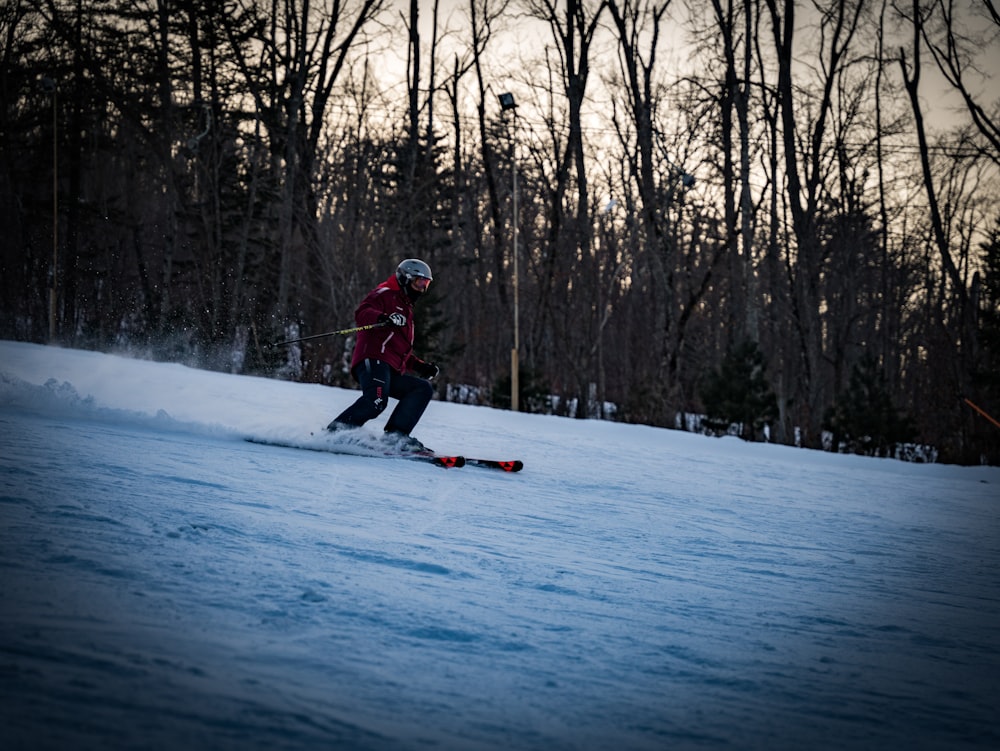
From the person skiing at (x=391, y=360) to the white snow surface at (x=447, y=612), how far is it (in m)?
0.90

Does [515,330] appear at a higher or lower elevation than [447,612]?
higher

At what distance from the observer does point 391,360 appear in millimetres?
7055

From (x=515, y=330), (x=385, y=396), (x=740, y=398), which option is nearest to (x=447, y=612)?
(x=385, y=396)

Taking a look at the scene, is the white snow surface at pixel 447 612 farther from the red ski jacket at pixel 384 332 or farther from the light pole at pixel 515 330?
the light pole at pixel 515 330

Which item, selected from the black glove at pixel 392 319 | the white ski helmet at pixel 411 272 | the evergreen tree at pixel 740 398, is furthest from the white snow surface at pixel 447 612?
the evergreen tree at pixel 740 398

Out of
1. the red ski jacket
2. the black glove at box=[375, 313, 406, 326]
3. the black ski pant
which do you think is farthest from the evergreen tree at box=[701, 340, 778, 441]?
the black glove at box=[375, 313, 406, 326]

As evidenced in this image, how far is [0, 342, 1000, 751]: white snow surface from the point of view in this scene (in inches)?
74.3

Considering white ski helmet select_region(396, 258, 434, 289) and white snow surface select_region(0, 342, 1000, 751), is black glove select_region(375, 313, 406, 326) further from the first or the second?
white snow surface select_region(0, 342, 1000, 751)

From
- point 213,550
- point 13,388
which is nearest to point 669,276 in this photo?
point 13,388

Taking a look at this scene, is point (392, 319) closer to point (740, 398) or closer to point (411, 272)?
point (411, 272)

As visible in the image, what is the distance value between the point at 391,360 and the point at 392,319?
1.25 feet

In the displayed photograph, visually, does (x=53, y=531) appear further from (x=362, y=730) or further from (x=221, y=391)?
(x=221, y=391)

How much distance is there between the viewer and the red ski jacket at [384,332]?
699 cm

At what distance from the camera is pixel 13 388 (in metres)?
7.00
